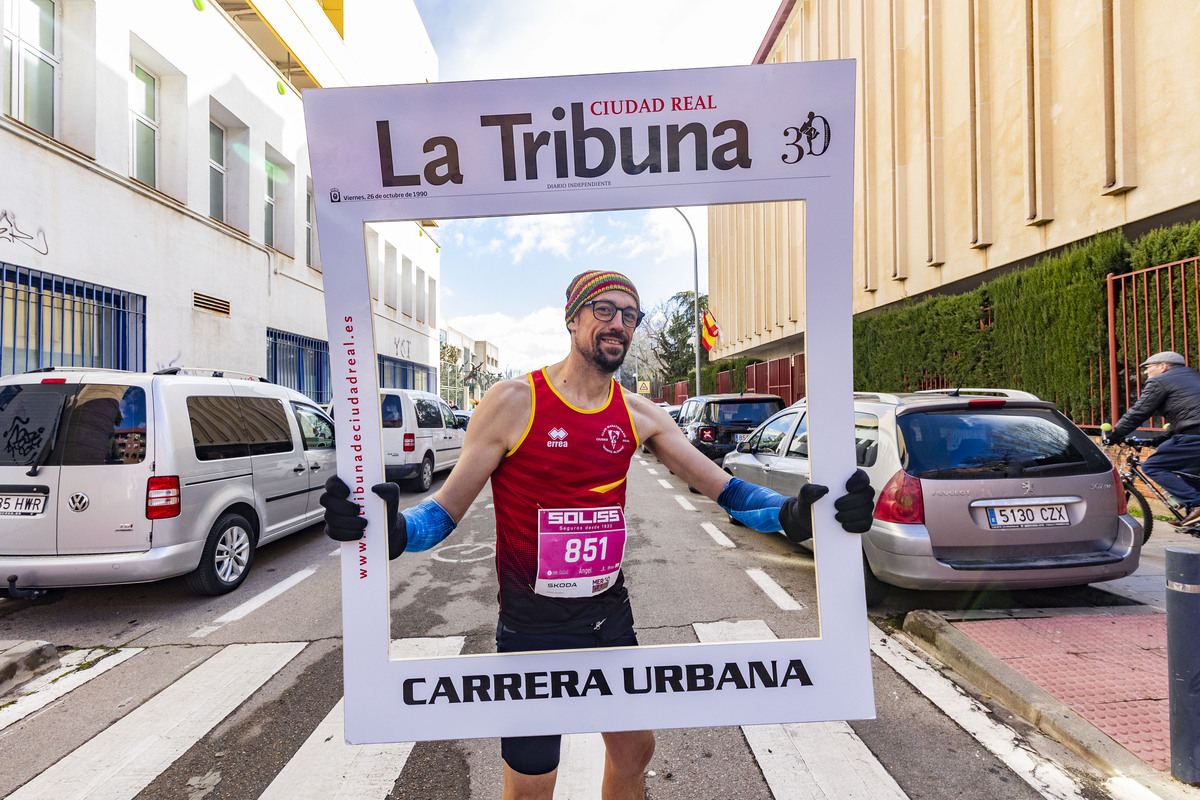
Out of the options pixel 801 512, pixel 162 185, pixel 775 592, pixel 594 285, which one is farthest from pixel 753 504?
pixel 162 185

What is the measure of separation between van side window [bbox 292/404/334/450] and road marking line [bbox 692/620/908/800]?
583 cm

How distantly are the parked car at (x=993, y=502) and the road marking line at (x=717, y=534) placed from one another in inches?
98.9

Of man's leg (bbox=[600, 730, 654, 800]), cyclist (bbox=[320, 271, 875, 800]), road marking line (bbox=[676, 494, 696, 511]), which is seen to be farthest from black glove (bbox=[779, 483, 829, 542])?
road marking line (bbox=[676, 494, 696, 511])

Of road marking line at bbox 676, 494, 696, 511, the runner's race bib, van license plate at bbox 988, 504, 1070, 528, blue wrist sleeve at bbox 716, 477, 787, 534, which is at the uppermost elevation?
blue wrist sleeve at bbox 716, 477, 787, 534

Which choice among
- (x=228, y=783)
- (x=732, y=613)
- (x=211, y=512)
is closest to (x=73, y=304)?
(x=211, y=512)

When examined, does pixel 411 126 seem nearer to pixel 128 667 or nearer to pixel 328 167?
pixel 328 167

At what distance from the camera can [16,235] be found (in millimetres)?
8062

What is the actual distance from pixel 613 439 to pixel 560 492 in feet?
0.70

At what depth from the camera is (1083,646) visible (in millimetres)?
3604

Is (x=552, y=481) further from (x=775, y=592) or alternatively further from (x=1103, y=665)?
(x=775, y=592)

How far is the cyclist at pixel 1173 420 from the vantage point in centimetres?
575

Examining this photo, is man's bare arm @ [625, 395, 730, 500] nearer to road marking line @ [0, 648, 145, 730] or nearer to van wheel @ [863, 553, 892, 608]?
van wheel @ [863, 553, 892, 608]

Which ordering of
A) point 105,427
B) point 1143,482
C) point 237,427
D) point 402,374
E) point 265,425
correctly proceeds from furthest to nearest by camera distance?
point 1143,482 < point 265,425 < point 237,427 < point 105,427 < point 402,374

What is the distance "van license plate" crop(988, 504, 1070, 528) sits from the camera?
393 centimetres
